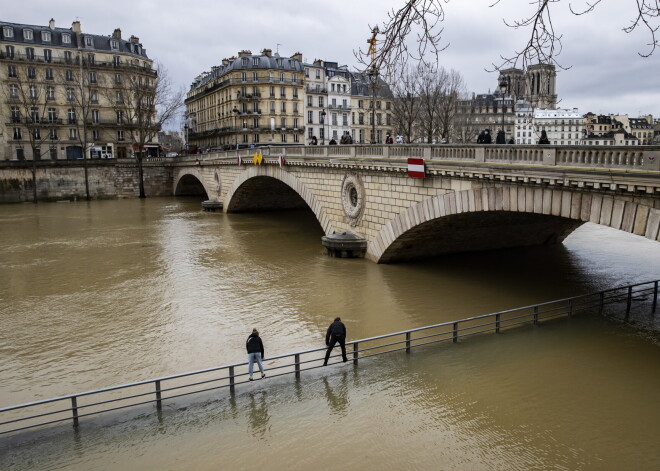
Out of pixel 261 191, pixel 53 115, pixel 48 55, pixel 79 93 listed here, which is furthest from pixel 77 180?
pixel 261 191

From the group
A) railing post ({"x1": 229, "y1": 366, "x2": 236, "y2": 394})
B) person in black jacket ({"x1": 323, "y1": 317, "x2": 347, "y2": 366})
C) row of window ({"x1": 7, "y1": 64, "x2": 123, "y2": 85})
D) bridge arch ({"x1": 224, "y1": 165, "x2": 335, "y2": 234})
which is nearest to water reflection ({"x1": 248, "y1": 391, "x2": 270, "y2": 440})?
railing post ({"x1": 229, "y1": 366, "x2": 236, "y2": 394})

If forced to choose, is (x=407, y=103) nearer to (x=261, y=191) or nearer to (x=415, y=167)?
(x=261, y=191)

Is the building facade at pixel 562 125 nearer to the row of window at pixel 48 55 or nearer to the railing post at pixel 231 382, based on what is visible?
the row of window at pixel 48 55

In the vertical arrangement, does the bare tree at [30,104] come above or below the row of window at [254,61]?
below

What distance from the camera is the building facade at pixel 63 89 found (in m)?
64.7

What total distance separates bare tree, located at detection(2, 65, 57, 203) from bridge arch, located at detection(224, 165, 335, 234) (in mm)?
29164

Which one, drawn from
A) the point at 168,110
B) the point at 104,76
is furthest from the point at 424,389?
the point at 104,76

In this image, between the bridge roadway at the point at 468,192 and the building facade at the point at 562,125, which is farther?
the building facade at the point at 562,125

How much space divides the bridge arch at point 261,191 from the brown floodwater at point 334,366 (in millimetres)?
10752

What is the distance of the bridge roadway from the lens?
13617 millimetres

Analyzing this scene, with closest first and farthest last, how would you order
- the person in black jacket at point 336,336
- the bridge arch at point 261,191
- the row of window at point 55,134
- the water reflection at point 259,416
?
the water reflection at point 259,416 < the person in black jacket at point 336,336 < the bridge arch at point 261,191 < the row of window at point 55,134

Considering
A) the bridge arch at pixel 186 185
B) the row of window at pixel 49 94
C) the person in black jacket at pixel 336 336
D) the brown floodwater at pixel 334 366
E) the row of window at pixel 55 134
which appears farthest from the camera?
the row of window at pixel 55 134

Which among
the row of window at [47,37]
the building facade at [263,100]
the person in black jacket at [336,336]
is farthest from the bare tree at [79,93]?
the person in black jacket at [336,336]

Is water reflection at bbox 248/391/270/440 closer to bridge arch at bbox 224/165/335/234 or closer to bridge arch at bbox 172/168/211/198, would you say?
bridge arch at bbox 224/165/335/234
